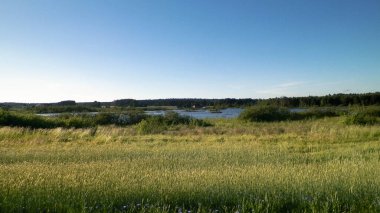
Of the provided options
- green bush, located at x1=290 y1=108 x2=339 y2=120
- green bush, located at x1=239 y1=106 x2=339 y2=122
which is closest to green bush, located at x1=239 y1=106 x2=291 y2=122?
green bush, located at x1=239 y1=106 x2=339 y2=122

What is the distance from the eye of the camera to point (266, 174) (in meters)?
9.39

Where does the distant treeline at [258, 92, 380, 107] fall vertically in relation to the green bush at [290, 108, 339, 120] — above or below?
above

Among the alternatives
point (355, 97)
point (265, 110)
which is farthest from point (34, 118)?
point (355, 97)

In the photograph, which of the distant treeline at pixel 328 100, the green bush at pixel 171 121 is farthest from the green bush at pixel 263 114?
the distant treeline at pixel 328 100

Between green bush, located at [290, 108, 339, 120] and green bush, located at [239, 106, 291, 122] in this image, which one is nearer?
green bush, located at [239, 106, 291, 122]

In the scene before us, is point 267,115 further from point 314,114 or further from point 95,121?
point 95,121

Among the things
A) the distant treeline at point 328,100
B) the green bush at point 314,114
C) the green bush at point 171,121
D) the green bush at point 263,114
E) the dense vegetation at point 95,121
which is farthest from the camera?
the distant treeline at point 328,100

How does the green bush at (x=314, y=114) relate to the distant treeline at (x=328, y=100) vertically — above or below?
below

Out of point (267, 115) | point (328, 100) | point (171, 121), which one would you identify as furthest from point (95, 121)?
point (328, 100)

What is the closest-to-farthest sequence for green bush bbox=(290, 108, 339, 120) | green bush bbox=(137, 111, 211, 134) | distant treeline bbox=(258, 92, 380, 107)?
1. green bush bbox=(137, 111, 211, 134)
2. green bush bbox=(290, 108, 339, 120)
3. distant treeline bbox=(258, 92, 380, 107)

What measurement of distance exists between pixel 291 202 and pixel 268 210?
706 millimetres

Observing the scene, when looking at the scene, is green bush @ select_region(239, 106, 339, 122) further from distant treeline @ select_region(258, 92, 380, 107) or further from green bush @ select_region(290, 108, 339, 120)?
distant treeline @ select_region(258, 92, 380, 107)

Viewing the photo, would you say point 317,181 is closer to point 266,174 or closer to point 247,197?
point 266,174

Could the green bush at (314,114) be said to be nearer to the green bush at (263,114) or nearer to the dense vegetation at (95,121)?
the green bush at (263,114)
